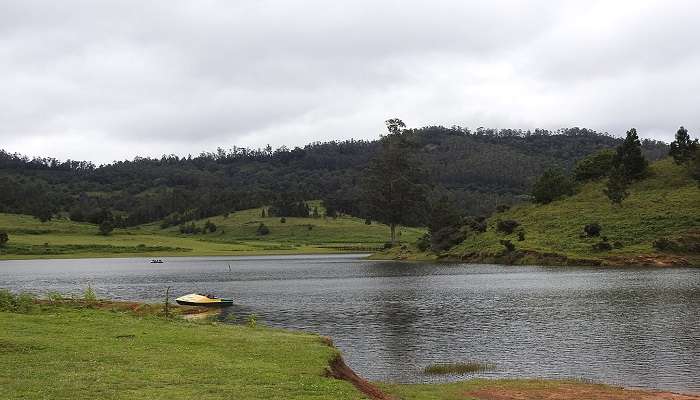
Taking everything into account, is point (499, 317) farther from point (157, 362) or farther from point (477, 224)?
point (477, 224)

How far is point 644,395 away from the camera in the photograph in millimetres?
27094

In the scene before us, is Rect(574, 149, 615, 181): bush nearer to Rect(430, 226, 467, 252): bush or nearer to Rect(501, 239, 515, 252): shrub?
Rect(430, 226, 467, 252): bush

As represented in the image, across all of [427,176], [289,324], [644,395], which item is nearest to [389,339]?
[289,324]

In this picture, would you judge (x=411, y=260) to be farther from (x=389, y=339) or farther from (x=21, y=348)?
(x=21, y=348)

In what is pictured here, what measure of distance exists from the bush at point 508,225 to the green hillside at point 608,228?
1.12m

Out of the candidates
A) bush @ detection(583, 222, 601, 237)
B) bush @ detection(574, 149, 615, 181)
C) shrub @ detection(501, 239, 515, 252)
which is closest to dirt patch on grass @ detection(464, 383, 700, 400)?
bush @ detection(583, 222, 601, 237)

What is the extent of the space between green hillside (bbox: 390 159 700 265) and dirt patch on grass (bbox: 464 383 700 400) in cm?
8070

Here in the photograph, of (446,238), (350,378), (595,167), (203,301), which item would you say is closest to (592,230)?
(446,238)

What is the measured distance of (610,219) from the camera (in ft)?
397

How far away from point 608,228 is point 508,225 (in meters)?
21.3

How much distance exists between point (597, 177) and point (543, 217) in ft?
95.3

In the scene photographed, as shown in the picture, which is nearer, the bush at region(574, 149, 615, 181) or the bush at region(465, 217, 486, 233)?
the bush at region(465, 217, 486, 233)

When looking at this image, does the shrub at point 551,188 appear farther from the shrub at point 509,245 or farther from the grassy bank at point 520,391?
the grassy bank at point 520,391

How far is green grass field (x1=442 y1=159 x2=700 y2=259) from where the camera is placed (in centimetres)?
11012
